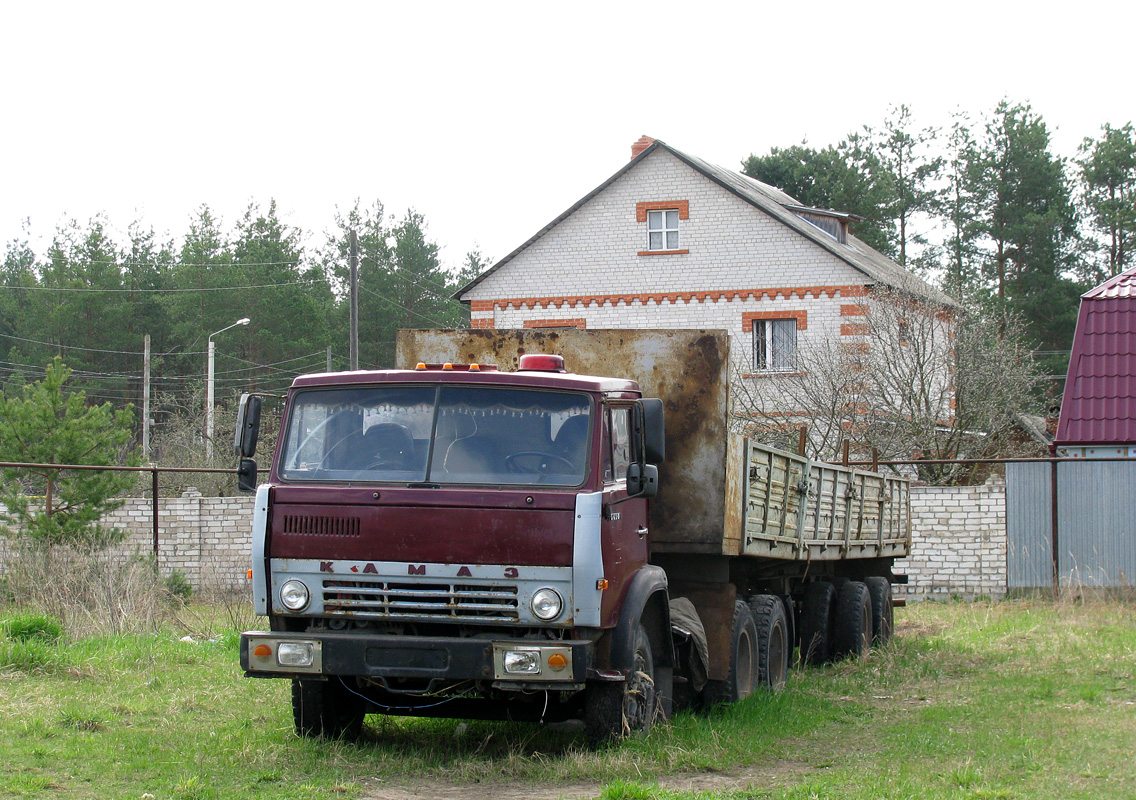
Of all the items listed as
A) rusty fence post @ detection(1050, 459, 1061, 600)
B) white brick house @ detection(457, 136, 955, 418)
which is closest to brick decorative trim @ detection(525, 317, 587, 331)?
white brick house @ detection(457, 136, 955, 418)

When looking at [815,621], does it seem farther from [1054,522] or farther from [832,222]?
[832,222]

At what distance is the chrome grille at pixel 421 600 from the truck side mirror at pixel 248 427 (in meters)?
0.95

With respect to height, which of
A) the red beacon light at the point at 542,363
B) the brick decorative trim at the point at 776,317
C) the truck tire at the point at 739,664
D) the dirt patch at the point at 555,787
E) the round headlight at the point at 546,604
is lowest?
the dirt patch at the point at 555,787

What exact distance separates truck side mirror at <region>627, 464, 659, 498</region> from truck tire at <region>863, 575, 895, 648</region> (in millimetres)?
6400

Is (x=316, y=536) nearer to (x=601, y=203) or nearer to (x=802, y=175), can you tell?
(x=601, y=203)

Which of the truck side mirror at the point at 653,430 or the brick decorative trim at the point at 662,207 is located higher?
Answer: the brick decorative trim at the point at 662,207

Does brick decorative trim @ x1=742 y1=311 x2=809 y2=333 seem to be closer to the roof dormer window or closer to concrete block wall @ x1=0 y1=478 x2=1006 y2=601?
the roof dormer window

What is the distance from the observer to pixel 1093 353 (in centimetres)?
1802

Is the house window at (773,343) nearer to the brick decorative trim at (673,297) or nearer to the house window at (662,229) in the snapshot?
the brick decorative trim at (673,297)

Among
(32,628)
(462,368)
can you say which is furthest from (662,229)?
(462,368)

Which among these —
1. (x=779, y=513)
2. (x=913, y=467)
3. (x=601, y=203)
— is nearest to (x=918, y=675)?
(x=779, y=513)

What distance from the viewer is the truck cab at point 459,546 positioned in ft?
21.0

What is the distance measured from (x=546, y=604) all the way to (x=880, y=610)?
776cm

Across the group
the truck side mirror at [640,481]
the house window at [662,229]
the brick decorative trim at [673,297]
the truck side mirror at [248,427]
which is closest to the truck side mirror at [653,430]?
the truck side mirror at [640,481]
